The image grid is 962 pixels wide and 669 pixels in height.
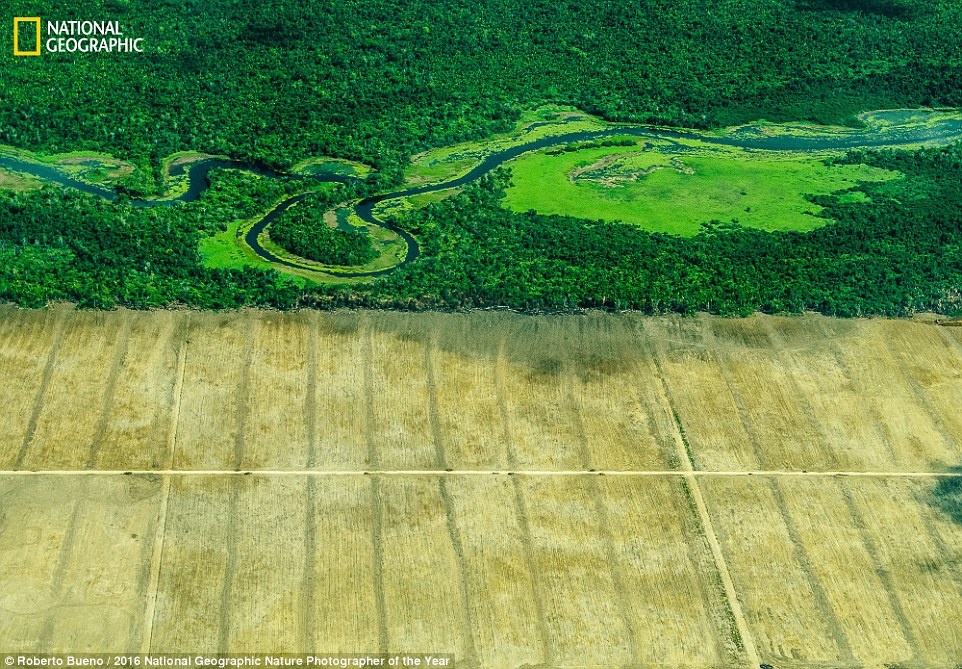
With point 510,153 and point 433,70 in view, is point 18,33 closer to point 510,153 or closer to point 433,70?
point 433,70

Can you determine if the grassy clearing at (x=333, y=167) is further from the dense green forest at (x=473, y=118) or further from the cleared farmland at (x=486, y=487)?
the cleared farmland at (x=486, y=487)

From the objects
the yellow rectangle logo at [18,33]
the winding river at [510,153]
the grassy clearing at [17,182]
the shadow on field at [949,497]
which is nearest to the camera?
the shadow on field at [949,497]

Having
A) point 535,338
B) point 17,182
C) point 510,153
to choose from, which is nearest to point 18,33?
point 17,182

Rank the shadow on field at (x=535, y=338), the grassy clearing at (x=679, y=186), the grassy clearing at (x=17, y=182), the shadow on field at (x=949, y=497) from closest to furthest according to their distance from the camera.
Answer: the shadow on field at (x=949, y=497), the shadow on field at (x=535, y=338), the grassy clearing at (x=17, y=182), the grassy clearing at (x=679, y=186)

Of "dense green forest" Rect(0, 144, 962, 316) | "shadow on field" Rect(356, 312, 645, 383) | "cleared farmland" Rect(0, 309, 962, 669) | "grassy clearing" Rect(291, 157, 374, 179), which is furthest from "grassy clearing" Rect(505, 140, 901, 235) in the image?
"shadow on field" Rect(356, 312, 645, 383)

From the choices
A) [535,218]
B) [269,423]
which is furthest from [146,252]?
[535,218]

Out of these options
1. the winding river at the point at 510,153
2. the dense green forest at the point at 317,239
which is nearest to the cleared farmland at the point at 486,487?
the dense green forest at the point at 317,239

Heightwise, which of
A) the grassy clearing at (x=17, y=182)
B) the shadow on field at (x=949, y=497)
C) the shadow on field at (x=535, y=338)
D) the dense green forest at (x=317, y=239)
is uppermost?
the shadow on field at (x=949, y=497)
